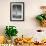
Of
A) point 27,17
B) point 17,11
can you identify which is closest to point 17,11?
point 17,11

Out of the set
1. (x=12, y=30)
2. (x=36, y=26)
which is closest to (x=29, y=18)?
(x=36, y=26)

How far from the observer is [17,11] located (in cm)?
339

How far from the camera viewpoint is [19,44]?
10.2 ft

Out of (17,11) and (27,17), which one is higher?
(17,11)

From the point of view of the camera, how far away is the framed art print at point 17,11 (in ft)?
11.1

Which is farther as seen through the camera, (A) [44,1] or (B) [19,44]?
(A) [44,1]

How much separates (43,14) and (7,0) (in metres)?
0.77

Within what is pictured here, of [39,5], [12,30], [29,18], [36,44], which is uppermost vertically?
[39,5]

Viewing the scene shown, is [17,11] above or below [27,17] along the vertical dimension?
above

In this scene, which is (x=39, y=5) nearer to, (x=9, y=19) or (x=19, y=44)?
(x=9, y=19)

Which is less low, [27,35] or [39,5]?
[39,5]

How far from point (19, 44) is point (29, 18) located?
1.96 ft

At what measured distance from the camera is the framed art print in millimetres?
3383

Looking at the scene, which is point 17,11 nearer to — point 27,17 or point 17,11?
point 17,11
